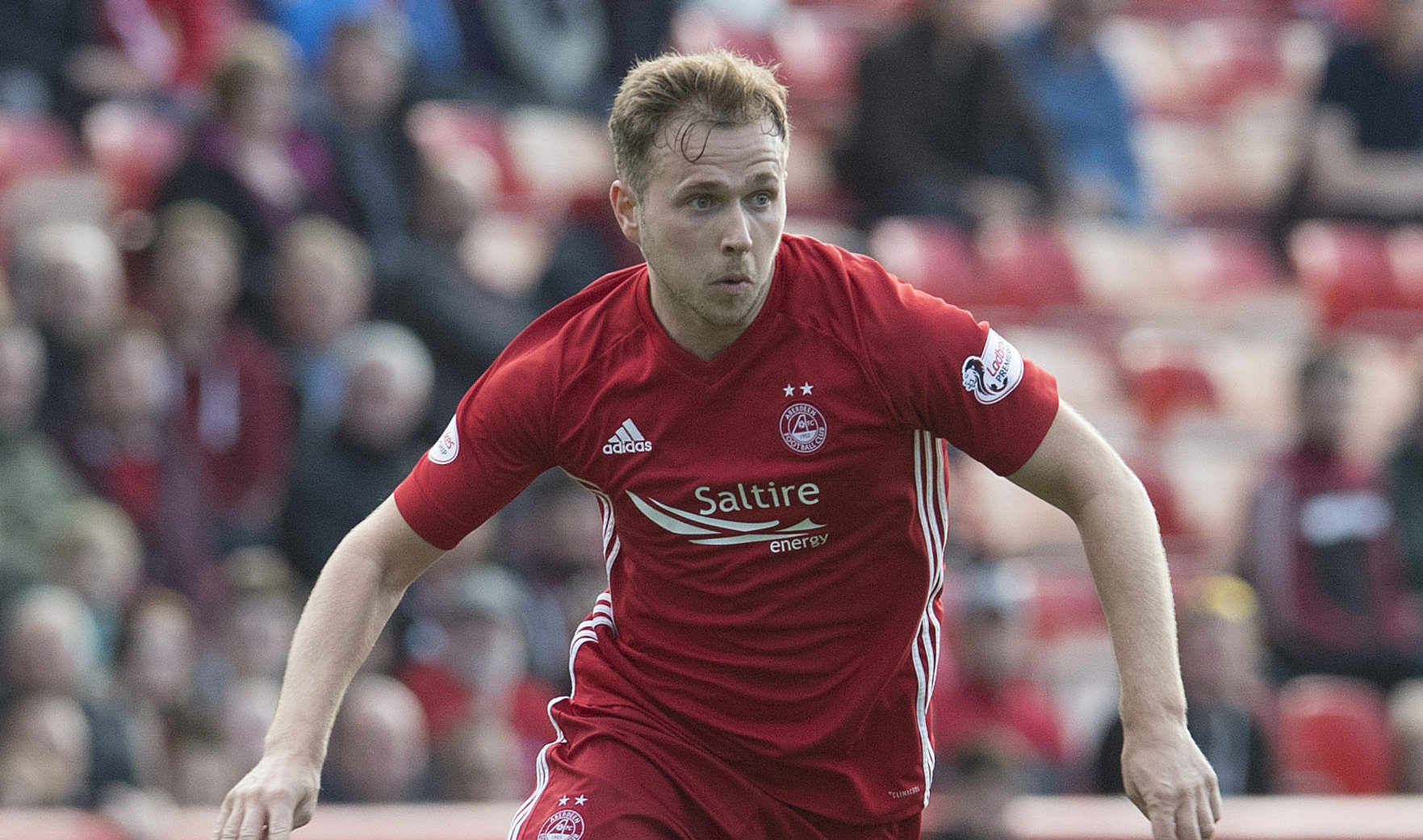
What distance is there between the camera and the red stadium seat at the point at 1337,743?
771cm

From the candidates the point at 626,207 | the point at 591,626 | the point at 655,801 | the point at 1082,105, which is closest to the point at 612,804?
the point at 655,801

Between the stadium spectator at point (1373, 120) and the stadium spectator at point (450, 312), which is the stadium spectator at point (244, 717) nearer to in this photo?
the stadium spectator at point (450, 312)

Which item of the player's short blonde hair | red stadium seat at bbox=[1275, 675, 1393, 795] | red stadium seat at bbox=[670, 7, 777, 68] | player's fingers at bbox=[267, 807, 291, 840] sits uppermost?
red stadium seat at bbox=[670, 7, 777, 68]

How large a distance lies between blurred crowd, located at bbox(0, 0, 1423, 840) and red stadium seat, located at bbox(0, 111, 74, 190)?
1.1 inches

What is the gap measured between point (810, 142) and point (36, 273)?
5.18m

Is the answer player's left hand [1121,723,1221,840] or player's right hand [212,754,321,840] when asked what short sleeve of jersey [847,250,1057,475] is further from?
player's right hand [212,754,321,840]

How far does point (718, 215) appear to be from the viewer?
3.67 metres

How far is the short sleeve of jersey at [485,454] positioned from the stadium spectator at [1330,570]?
5.10 metres

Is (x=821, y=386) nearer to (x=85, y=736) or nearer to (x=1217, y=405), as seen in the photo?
(x=85, y=736)

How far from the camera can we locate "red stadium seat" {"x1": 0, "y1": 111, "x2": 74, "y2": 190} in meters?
8.73

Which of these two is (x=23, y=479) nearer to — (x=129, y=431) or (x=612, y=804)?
(x=129, y=431)

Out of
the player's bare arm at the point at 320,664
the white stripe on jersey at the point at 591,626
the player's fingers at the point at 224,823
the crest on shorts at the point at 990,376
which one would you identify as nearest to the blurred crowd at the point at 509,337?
the white stripe on jersey at the point at 591,626

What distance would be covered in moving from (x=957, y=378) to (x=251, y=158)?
5264mm

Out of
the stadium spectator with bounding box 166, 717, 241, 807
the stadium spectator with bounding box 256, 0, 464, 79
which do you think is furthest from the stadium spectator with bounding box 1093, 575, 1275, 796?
the stadium spectator with bounding box 256, 0, 464, 79
